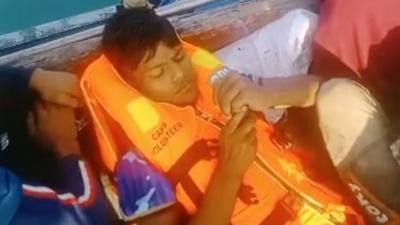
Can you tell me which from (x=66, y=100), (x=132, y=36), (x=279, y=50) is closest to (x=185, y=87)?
(x=132, y=36)

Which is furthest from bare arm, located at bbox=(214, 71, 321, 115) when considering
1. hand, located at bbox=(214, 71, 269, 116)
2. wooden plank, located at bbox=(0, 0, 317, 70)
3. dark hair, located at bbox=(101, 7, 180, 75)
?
wooden plank, located at bbox=(0, 0, 317, 70)

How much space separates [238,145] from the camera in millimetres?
1506

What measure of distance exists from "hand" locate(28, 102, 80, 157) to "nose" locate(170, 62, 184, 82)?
0.91 feet

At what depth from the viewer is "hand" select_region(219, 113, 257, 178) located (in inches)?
59.3

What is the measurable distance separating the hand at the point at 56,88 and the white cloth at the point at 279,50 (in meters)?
0.37

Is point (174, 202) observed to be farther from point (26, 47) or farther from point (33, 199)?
point (26, 47)

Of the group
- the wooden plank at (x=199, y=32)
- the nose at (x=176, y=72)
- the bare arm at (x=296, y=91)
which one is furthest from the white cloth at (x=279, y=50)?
the nose at (x=176, y=72)

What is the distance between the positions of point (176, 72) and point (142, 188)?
0.73 ft

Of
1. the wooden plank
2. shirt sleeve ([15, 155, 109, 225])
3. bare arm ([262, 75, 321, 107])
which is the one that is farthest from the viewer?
the wooden plank

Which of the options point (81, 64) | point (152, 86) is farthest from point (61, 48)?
point (152, 86)

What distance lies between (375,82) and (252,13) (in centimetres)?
40

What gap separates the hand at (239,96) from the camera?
1541 mm

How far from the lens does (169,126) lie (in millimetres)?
1588

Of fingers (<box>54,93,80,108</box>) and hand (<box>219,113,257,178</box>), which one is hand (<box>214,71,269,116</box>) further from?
fingers (<box>54,93,80,108</box>)
